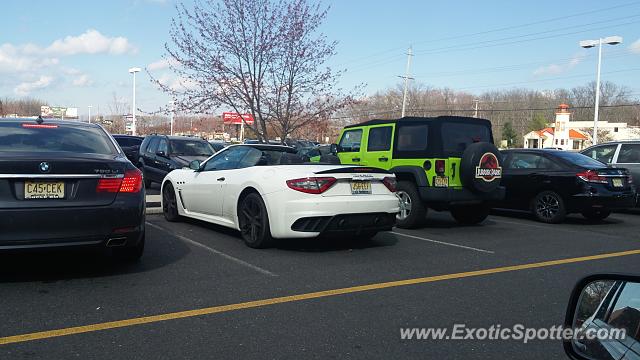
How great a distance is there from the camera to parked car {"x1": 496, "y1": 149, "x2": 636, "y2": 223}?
33.8 ft

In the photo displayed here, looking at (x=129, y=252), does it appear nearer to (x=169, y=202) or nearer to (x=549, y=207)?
(x=169, y=202)

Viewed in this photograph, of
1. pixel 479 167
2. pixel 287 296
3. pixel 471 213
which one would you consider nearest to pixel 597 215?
pixel 471 213

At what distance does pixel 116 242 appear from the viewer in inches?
204

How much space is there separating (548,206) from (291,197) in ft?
21.0

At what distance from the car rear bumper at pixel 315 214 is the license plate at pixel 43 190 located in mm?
2502

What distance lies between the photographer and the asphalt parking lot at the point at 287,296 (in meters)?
3.73

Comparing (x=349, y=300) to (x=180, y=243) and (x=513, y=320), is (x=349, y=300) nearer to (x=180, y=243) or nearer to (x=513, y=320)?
(x=513, y=320)

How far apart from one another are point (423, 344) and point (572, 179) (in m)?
7.79

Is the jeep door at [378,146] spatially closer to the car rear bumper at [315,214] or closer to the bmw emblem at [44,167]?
the car rear bumper at [315,214]

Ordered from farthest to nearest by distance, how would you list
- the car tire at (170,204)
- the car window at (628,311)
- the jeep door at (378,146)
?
the jeep door at (378,146) < the car tire at (170,204) < the car window at (628,311)

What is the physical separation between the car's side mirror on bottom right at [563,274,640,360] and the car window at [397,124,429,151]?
23.9ft

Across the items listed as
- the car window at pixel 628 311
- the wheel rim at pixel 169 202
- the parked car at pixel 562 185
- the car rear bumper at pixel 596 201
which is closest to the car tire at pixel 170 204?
the wheel rim at pixel 169 202

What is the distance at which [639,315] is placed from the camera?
176 centimetres

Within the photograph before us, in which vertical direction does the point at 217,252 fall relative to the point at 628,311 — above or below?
below
